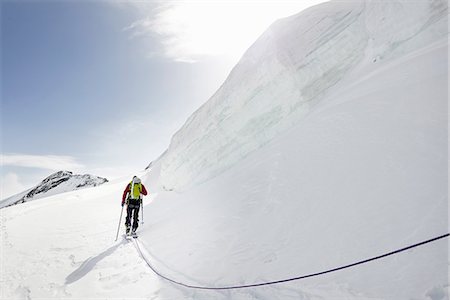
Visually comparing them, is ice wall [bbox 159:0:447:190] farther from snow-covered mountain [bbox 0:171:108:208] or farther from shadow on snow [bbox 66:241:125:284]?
snow-covered mountain [bbox 0:171:108:208]

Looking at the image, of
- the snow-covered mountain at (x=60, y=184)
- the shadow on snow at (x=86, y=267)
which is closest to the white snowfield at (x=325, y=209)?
the shadow on snow at (x=86, y=267)

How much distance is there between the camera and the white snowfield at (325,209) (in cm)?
338

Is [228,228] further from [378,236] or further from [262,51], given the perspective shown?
[262,51]

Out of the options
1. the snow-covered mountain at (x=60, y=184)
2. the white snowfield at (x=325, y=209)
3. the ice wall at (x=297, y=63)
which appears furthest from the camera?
the snow-covered mountain at (x=60, y=184)

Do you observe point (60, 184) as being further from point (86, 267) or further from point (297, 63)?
point (86, 267)

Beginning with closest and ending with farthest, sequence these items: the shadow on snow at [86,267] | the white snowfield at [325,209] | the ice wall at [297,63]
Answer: the white snowfield at [325,209] → the shadow on snow at [86,267] → the ice wall at [297,63]

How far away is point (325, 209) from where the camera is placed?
4715mm

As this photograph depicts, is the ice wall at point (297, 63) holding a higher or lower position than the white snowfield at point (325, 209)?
higher

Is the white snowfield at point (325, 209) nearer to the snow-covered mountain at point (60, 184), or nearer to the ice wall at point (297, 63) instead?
the ice wall at point (297, 63)

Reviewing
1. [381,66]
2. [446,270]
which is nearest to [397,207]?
[446,270]

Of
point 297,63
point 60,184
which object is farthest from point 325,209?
point 60,184

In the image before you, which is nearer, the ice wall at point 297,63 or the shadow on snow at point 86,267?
the shadow on snow at point 86,267

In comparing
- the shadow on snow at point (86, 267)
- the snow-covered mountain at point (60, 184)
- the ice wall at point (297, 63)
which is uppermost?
the snow-covered mountain at point (60, 184)

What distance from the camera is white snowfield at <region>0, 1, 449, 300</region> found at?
11.1ft
